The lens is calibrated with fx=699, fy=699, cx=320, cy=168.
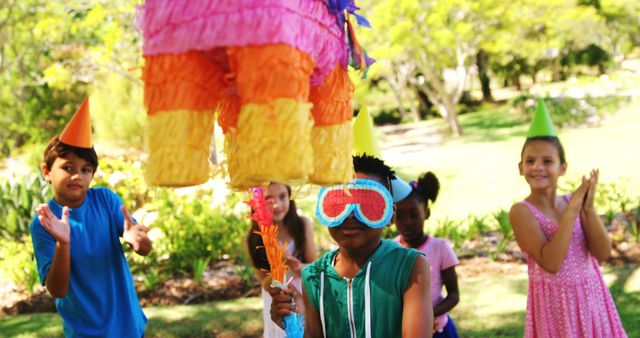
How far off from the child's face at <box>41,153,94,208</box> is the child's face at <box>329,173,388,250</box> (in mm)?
1035

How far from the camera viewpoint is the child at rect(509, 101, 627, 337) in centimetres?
236

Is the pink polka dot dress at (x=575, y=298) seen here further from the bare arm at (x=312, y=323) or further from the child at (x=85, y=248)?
the child at (x=85, y=248)

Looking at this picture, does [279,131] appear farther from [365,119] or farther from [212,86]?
[365,119]

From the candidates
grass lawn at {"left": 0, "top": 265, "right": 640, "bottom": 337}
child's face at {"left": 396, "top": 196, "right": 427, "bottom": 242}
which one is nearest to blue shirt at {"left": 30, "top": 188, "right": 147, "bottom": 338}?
child's face at {"left": 396, "top": 196, "right": 427, "bottom": 242}

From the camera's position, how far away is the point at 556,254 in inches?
90.7

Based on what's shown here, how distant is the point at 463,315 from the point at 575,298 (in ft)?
6.52

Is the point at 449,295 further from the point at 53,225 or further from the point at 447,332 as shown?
the point at 53,225

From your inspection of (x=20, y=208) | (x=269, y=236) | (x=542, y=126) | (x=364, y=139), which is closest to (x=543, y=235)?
(x=542, y=126)

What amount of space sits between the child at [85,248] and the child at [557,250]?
1312mm

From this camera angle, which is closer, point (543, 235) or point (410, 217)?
point (543, 235)

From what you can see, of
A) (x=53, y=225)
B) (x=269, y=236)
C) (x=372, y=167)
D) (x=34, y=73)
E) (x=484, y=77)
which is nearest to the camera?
(x=269, y=236)

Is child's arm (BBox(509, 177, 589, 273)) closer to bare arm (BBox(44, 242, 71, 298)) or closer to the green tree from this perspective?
bare arm (BBox(44, 242, 71, 298))

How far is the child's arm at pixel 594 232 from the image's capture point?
235 cm

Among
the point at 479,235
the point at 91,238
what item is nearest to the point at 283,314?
the point at 91,238
